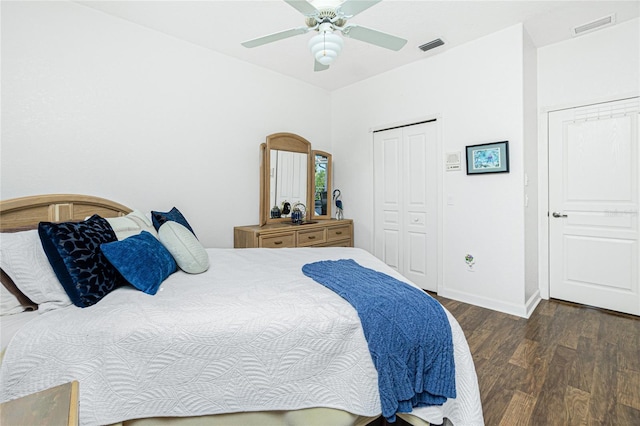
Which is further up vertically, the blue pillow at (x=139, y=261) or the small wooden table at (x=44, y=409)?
the blue pillow at (x=139, y=261)

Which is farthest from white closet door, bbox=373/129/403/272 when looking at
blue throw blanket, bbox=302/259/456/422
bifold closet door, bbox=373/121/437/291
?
blue throw blanket, bbox=302/259/456/422

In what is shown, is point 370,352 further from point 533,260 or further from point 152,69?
point 152,69

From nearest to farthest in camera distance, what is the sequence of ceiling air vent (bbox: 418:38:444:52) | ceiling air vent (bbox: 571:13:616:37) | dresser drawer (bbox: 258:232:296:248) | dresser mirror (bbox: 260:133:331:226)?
ceiling air vent (bbox: 571:13:616:37) → ceiling air vent (bbox: 418:38:444:52) → dresser drawer (bbox: 258:232:296:248) → dresser mirror (bbox: 260:133:331:226)

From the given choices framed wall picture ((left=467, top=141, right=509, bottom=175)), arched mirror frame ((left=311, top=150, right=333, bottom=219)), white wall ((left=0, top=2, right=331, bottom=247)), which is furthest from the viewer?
arched mirror frame ((left=311, top=150, right=333, bottom=219))

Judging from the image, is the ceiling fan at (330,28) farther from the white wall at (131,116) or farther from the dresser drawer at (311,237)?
the dresser drawer at (311,237)

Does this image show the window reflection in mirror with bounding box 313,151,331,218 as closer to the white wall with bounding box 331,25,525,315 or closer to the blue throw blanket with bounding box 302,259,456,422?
the white wall with bounding box 331,25,525,315

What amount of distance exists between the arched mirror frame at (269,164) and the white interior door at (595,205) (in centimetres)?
273

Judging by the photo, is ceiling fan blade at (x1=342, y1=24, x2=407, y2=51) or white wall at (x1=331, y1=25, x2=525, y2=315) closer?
ceiling fan blade at (x1=342, y1=24, x2=407, y2=51)

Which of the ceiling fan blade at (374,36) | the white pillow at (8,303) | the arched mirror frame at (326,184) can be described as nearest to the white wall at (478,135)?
the arched mirror frame at (326,184)

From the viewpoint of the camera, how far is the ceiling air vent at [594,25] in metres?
2.68

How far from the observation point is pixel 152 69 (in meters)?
2.82

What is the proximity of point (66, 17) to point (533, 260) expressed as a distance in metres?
4.73

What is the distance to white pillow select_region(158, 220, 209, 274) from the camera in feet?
6.14

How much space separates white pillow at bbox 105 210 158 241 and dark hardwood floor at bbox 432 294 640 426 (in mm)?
2330
